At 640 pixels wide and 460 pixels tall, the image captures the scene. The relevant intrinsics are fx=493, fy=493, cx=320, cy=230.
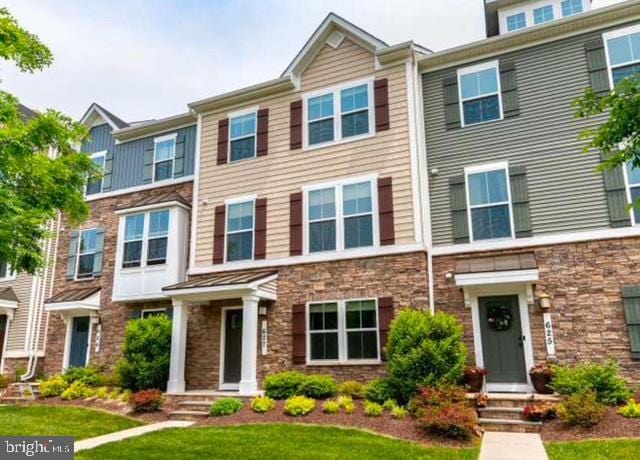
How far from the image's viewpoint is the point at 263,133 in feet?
48.0

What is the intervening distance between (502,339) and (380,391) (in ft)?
10.2

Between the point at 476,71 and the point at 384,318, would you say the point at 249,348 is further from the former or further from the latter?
the point at 476,71

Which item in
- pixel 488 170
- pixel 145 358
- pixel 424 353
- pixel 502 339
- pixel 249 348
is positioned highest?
pixel 488 170

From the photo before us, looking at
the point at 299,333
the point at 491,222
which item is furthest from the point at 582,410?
the point at 299,333

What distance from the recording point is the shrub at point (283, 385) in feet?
37.6

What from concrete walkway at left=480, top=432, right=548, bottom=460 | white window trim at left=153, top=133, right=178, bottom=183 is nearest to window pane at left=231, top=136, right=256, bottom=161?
white window trim at left=153, top=133, right=178, bottom=183

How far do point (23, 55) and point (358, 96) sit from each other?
7.95 metres

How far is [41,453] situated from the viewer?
721cm

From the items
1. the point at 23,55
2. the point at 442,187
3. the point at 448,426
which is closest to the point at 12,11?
the point at 23,55

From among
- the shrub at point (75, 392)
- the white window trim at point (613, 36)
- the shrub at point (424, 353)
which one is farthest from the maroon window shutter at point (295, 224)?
the white window trim at point (613, 36)

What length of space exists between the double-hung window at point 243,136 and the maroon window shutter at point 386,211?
430 cm

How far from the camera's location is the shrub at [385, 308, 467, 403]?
10.1 meters

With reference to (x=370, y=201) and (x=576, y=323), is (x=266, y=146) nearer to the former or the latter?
(x=370, y=201)

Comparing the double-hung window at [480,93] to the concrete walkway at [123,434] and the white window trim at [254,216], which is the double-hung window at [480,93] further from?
the concrete walkway at [123,434]
